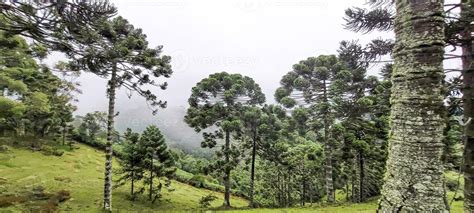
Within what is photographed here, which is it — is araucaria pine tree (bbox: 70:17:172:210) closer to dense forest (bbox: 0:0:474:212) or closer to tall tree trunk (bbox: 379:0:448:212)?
dense forest (bbox: 0:0:474:212)

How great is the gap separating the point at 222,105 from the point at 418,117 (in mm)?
19198

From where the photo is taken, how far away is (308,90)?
20000 mm

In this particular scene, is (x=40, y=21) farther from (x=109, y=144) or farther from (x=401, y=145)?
(x=109, y=144)

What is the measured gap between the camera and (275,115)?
21578 millimetres

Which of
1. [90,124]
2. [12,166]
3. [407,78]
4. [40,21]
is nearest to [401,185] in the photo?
[407,78]

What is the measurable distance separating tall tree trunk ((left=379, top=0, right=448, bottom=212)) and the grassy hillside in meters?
15.9

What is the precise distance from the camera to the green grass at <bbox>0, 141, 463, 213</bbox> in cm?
1616

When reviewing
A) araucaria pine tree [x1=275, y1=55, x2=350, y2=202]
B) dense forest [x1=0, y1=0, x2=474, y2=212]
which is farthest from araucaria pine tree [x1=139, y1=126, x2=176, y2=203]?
araucaria pine tree [x1=275, y1=55, x2=350, y2=202]

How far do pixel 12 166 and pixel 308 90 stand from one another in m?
24.4

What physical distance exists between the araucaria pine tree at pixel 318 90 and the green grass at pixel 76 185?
4239 mm

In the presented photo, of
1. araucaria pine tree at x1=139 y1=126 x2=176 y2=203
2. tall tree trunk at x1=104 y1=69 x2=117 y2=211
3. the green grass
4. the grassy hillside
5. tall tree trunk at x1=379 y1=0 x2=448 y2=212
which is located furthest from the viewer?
araucaria pine tree at x1=139 y1=126 x2=176 y2=203

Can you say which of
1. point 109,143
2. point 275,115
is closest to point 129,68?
point 109,143

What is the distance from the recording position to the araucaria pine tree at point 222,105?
20.3 m

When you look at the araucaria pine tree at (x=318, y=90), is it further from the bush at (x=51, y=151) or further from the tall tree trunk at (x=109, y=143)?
the bush at (x=51, y=151)
